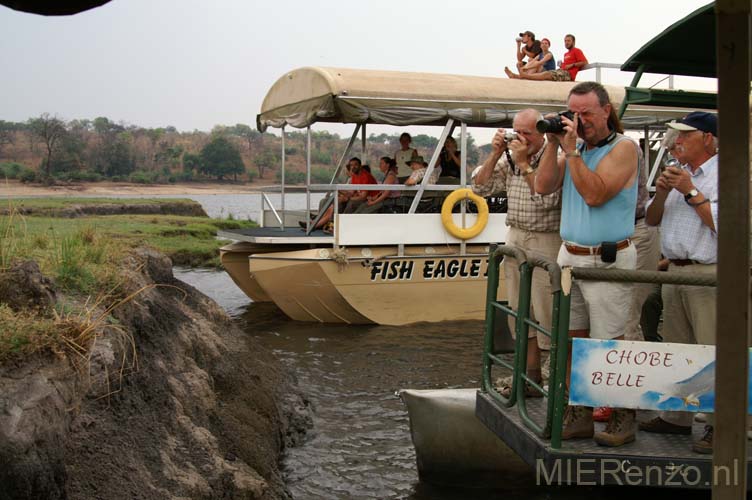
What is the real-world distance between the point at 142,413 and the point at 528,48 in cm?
1222

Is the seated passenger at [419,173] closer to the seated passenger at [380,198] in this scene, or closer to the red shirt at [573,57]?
the seated passenger at [380,198]

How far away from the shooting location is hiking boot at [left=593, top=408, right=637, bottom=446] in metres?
4.59

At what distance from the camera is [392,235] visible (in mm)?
12031

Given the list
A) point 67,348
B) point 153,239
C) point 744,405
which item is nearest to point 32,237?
point 67,348

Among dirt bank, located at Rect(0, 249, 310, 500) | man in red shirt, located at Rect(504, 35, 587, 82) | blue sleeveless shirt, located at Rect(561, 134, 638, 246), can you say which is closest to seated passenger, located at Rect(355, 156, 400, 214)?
man in red shirt, located at Rect(504, 35, 587, 82)

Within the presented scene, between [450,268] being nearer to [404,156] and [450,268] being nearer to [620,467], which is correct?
[404,156]

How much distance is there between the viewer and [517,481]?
249 inches

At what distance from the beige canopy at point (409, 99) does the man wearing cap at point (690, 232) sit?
7188 millimetres

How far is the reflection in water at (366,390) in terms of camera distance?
21.3 feet

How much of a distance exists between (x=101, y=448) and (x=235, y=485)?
107 centimetres

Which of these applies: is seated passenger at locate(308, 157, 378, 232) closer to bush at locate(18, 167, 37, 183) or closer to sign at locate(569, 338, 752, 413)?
sign at locate(569, 338, 752, 413)

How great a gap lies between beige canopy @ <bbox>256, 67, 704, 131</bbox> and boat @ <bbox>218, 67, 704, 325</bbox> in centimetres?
2

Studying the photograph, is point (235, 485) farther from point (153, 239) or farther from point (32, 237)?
point (153, 239)

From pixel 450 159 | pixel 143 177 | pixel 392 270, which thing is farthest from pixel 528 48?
pixel 143 177
